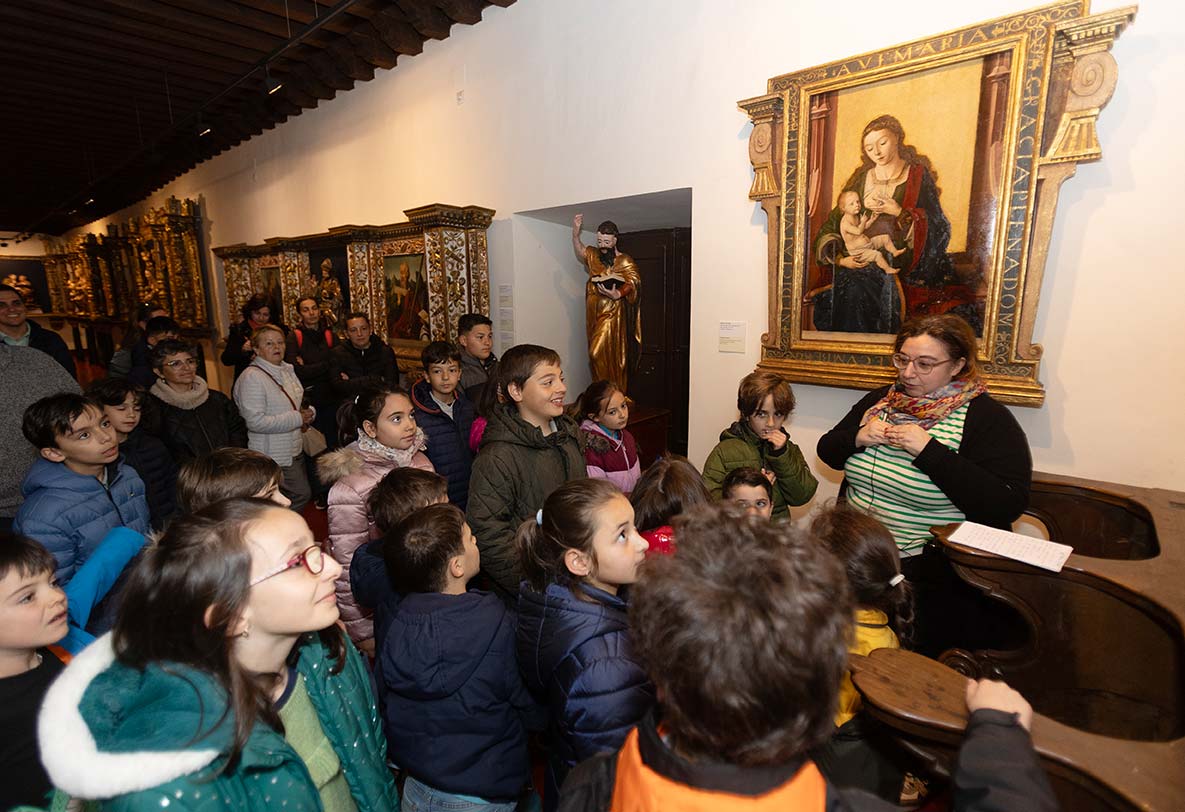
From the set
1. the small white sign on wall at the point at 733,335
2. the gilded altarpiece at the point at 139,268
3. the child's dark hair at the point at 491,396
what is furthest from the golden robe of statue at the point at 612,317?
the gilded altarpiece at the point at 139,268

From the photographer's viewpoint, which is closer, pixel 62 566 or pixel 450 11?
pixel 62 566

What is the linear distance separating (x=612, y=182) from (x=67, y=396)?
368 centimetres

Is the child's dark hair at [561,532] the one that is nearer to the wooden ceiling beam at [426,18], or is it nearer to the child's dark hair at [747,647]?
the child's dark hair at [747,647]

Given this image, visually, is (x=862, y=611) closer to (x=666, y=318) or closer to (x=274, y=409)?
(x=274, y=409)

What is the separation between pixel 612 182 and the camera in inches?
178

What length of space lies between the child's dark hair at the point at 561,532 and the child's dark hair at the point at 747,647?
729 millimetres

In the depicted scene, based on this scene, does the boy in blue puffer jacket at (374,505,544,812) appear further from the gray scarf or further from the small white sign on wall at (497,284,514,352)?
the small white sign on wall at (497,284,514,352)

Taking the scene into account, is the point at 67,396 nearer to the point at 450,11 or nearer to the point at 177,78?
the point at 450,11

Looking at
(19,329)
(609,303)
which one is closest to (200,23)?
(19,329)

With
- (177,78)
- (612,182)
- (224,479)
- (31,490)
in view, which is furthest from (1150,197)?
(177,78)

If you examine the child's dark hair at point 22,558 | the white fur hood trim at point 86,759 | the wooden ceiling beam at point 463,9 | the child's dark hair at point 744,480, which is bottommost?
the child's dark hair at point 744,480

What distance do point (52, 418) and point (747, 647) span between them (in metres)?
2.81

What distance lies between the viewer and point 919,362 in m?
2.26

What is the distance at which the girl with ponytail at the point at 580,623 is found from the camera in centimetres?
134
